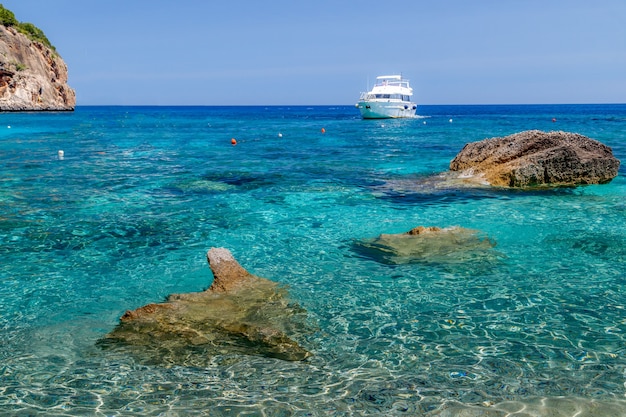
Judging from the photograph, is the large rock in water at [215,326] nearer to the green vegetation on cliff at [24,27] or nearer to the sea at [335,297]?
the sea at [335,297]

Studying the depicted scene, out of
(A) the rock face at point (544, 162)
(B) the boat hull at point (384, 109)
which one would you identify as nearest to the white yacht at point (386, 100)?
(B) the boat hull at point (384, 109)

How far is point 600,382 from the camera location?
5641 mm

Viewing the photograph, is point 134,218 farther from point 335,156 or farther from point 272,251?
point 335,156

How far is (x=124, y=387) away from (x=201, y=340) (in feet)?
3.90

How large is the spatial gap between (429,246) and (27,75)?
96197 millimetres

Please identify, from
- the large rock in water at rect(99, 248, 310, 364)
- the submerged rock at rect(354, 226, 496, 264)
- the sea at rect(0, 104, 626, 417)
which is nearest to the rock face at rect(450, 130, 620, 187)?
the sea at rect(0, 104, 626, 417)

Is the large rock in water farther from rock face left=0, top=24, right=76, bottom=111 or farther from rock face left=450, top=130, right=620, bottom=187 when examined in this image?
rock face left=0, top=24, right=76, bottom=111

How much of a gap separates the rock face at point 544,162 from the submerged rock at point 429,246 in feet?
22.5

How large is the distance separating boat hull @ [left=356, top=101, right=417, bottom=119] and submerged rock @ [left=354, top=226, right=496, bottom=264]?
63.0 m

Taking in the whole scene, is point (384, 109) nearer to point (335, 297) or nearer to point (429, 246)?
point (429, 246)

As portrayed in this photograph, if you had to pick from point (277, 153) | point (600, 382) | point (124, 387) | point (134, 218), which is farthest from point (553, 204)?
point (277, 153)

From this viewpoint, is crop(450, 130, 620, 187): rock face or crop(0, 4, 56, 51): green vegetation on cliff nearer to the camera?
crop(450, 130, 620, 187): rock face

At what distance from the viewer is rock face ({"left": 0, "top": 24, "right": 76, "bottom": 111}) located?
8400 centimetres

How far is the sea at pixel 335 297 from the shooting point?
215 inches
